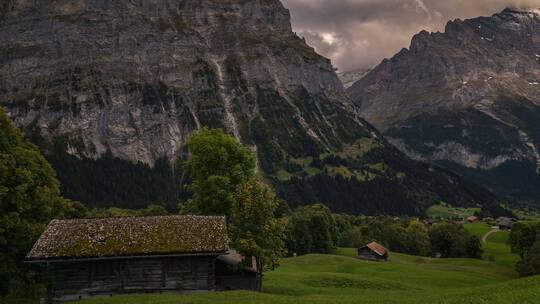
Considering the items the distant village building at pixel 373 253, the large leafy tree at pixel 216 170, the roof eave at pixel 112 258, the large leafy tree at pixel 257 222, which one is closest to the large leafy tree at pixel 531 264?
the distant village building at pixel 373 253

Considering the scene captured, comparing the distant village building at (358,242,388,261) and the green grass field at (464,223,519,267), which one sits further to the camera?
the green grass field at (464,223,519,267)

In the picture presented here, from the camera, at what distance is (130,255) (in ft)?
139

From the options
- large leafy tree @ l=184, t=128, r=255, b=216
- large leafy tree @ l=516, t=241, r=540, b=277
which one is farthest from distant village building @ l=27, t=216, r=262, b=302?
large leafy tree @ l=516, t=241, r=540, b=277

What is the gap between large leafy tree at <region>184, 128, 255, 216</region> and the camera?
59375 millimetres

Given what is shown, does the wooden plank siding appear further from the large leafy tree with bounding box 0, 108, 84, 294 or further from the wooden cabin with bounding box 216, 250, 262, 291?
the large leafy tree with bounding box 0, 108, 84, 294

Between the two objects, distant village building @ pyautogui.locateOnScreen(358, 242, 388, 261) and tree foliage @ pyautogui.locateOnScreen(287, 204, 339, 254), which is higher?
tree foliage @ pyautogui.locateOnScreen(287, 204, 339, 254)

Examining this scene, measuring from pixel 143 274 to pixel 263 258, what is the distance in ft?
36.5

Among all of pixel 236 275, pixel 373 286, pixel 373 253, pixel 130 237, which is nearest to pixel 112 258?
pixel 130 237

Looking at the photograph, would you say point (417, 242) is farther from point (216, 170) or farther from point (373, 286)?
point (216, 170)

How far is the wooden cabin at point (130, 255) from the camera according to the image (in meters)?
42.5

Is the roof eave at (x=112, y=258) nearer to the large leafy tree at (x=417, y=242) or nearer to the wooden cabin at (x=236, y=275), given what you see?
the wooden cabin at (x=236, y=275)

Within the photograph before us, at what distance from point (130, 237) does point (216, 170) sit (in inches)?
808

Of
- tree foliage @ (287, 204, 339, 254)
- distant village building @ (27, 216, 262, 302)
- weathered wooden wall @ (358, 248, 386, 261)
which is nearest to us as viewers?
distant village building @ (27, 216, 262, 302)

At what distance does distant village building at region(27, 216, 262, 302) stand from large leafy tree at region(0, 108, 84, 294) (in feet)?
21.4
